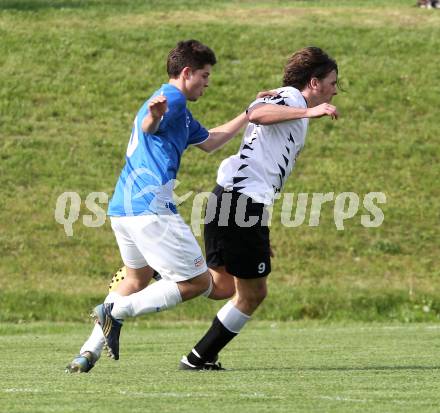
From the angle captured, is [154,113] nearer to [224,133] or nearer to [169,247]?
[169,247]

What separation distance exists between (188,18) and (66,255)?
12358mm

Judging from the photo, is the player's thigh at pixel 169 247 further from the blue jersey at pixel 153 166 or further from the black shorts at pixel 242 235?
the black shorts at pixel 242 235

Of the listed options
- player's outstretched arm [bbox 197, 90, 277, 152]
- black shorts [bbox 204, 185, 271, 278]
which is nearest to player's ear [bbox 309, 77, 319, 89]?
player's outstretched arm [bbox 197, 90, 277, 152]

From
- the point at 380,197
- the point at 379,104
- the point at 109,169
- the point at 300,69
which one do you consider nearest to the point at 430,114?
the point at 379,104

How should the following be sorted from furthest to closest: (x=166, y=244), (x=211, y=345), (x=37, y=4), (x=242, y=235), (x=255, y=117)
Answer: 1. (x=37, y=4)
2. (x=211, y=345)
3. (x=242, y=235)
4. (x=255, y=117)
5. (x=166, y=244)

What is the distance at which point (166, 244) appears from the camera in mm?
6977

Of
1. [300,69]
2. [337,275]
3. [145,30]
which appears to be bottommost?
[337,275]

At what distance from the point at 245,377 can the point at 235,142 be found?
44.5 feet

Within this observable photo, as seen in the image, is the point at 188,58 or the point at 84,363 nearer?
the point at 84,363

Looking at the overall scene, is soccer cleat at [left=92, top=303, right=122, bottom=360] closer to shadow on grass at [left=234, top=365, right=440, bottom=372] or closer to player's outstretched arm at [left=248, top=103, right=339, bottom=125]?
shadow on grass at [left=234, top=365, right=440, bottom=372]

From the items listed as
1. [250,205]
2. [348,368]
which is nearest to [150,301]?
[250,205]

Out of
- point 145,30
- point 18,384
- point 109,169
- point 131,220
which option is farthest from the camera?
point 145,30

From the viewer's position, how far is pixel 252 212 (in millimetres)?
7422

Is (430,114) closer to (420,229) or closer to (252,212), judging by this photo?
(420,229)
